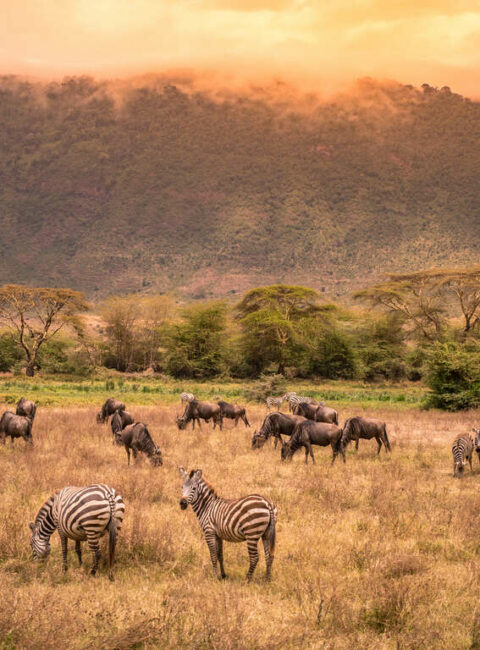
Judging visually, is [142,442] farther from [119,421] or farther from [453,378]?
[453,378]

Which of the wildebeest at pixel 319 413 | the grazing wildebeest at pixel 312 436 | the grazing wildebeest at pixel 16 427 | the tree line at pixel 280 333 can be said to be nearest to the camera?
the grazing wildebeest at pixel 312 436

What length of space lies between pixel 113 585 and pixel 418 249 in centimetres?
13315

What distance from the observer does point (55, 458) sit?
15797mm

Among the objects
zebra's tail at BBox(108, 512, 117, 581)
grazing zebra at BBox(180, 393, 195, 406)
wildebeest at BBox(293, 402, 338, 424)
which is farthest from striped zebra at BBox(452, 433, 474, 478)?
grazing zebra at BBox(180, 393, 195, 406)

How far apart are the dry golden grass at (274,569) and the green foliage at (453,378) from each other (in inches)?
639

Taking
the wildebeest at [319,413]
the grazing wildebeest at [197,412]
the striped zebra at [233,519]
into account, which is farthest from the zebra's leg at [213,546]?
the grazing wildebeest at [197,412]

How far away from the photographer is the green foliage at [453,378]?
98.3ft

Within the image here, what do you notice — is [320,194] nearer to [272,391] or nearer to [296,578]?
[272,391]

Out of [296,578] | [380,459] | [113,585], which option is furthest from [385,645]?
[380,459]

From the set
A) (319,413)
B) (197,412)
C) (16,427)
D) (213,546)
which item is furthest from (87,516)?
(197,412)

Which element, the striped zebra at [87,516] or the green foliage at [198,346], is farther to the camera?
the green foliage at [198,346]

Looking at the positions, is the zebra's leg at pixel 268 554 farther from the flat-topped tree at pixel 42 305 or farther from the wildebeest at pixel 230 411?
the flat-topped tree at pixel 42 305

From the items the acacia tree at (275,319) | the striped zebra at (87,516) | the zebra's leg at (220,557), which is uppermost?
the acacia tree at (275,319)

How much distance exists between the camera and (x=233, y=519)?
766 cm
